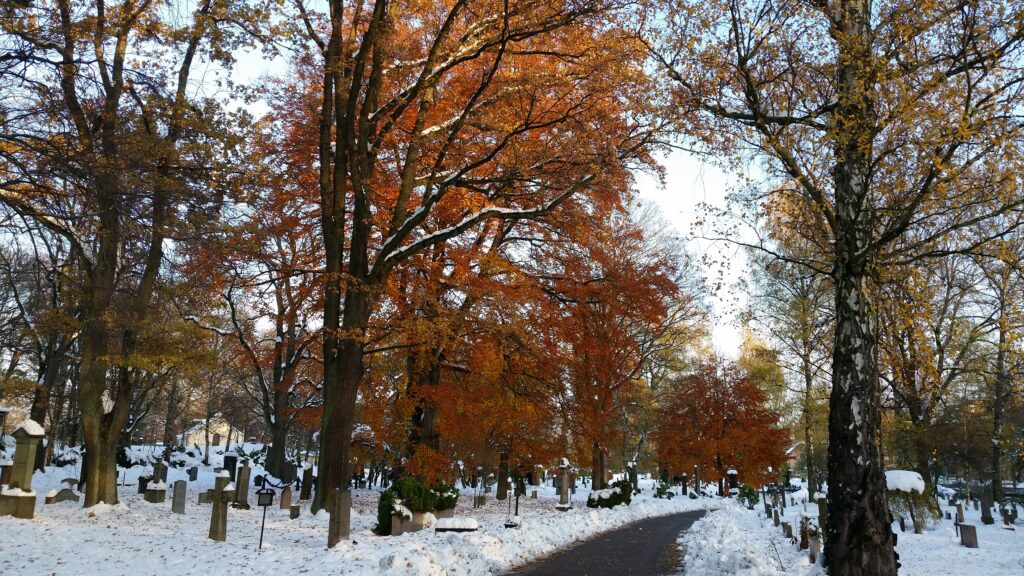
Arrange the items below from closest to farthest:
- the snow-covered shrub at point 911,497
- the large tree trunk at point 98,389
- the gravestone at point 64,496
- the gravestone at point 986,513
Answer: the large tree trunk at point 98,389, the gravestone at point 64,496, the snow-covered shrub at point 911,497, the gravestone at point 986,513

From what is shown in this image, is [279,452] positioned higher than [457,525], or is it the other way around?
[279,452]

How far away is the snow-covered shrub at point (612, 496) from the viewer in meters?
23.9

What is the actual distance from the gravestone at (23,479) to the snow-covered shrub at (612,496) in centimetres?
1781

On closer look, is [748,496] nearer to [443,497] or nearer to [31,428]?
[443,497]

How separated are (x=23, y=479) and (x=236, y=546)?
238 inches

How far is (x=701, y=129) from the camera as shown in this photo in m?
9.25

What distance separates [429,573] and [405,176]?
25.5ft

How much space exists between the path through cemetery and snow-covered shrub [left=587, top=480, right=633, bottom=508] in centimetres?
667

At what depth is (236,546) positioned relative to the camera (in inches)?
395

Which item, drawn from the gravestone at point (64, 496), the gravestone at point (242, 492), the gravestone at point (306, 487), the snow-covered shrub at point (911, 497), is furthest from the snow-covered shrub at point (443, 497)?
the snow-covered shrub at point (911, 497)

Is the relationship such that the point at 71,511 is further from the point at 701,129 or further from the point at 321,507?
the point at 701,129

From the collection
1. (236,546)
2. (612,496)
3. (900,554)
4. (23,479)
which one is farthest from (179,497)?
(900,554)

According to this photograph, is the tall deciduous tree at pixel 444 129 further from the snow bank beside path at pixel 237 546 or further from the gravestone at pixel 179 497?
the gravestone at pixel 179 497

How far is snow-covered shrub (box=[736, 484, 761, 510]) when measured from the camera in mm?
35938
